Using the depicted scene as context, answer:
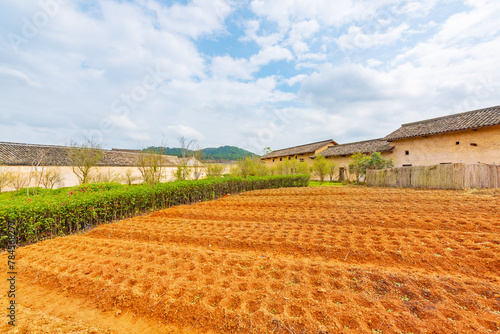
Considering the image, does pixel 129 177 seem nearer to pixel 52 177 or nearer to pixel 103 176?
pixel 103 176

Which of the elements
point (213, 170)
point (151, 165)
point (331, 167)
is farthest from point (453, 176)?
point (151, 165)

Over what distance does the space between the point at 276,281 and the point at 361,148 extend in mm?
24078

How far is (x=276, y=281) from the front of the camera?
3045 mm

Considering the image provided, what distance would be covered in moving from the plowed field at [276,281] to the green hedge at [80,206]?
697mm

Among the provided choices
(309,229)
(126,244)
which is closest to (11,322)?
(126,244)

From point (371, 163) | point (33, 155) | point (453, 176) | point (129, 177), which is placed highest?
point (33, 155)

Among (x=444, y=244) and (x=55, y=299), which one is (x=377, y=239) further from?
(x=55, y=299)

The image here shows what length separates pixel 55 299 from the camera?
2910mm

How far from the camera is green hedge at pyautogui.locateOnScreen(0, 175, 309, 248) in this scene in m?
5.07

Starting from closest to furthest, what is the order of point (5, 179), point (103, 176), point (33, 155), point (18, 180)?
point (5, 179)
point (18, 180)
point (33, 155)
point (103, 176)

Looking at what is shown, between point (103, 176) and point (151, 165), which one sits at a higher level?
point (151, 165)

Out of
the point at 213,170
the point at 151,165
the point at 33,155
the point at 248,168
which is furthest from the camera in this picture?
the point at 248,168

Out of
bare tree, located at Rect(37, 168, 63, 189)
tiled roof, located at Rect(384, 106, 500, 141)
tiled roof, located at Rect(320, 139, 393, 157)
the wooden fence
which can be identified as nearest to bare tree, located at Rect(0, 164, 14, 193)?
bare tree, located at Rect(37, 168, 63, 189)

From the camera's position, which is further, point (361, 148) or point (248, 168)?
Answer: point (361, 148)
